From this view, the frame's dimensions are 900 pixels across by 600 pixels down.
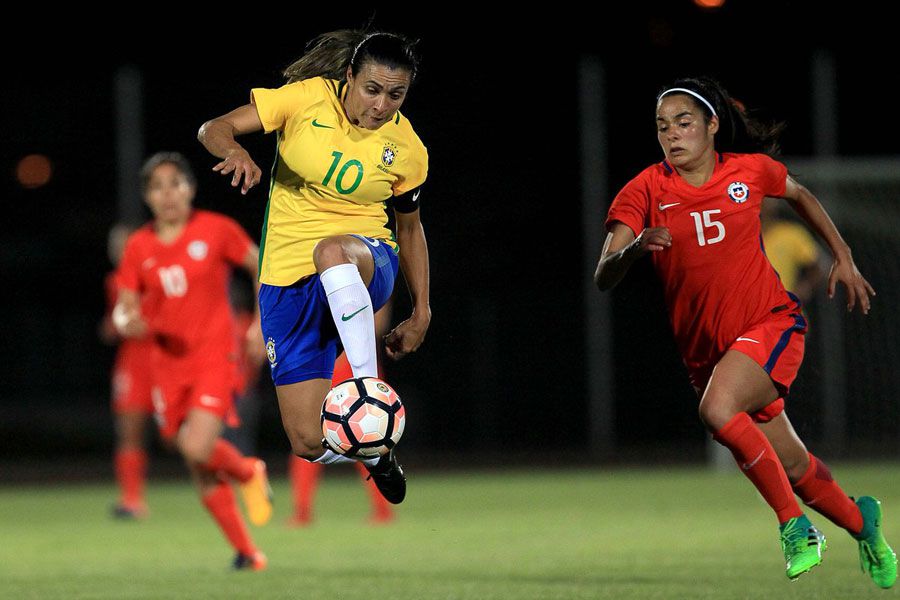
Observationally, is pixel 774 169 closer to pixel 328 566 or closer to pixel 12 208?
pixel 328 566

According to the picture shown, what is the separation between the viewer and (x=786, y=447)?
6.52 m

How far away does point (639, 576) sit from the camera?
738 centimetres

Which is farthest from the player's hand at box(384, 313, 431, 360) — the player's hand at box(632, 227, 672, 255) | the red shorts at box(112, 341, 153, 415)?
the red shorts at box(112, 341, 153, 415)

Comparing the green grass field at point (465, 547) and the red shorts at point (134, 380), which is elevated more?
the red shorts at point (134, 380)

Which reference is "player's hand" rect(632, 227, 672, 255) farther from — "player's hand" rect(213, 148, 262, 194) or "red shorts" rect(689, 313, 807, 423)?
"player's hand" rect(213, 148, 262, 194)

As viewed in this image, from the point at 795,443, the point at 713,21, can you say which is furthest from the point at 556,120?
the point at 795,443

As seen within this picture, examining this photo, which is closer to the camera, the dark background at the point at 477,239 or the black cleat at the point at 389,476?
the black cleat at the point at 389,476

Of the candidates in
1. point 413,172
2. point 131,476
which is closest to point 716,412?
point 413,172

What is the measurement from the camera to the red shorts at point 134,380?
12.6 meters

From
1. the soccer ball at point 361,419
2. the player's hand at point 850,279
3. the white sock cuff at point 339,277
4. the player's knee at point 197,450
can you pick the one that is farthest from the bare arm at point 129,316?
the player's hand at point 850,279

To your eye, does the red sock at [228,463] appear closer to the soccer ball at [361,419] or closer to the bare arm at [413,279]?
the bare arm at [413,279]

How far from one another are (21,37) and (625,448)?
10983 mm

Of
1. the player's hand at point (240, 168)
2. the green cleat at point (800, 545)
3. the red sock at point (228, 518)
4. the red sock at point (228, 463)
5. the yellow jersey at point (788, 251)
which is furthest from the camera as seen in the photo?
the yellow jersey at point (788, 251)

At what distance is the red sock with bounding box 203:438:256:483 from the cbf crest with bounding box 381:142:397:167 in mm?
2684
